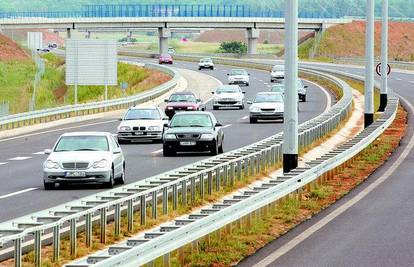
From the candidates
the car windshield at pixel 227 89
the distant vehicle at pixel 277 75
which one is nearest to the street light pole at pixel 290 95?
the car windshield at pixel 227 89

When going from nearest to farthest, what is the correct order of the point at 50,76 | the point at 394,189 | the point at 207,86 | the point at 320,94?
1. the point at 394,189
2. the point at 320,94
3. the point at 207,86
4. the point at 50,76

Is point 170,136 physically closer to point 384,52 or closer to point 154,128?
point 154,128

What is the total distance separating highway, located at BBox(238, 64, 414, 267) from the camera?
17.8 meters

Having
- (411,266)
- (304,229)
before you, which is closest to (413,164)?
(304,229)

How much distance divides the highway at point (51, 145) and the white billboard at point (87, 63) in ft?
20.6

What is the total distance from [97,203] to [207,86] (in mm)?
80455

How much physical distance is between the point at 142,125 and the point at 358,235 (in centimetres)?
2751

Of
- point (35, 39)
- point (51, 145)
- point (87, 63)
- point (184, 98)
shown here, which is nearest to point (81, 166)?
point (51, 145)

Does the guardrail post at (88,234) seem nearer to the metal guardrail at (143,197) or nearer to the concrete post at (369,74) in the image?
the metal guardrail at (143,197)

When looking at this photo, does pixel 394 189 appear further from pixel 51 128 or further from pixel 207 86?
pixel 207 86

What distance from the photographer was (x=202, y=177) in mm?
27906

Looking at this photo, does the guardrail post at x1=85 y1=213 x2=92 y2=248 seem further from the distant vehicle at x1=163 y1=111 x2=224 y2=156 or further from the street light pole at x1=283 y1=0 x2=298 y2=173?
the distant vehicle at x1=163 y1=111 x2=224 y2=156

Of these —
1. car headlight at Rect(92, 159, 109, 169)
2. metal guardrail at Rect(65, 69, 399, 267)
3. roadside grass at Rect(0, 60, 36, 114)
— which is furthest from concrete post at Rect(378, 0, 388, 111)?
car headlight at Rect(92, 159, 109, 169)

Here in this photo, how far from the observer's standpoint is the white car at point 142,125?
157ft
